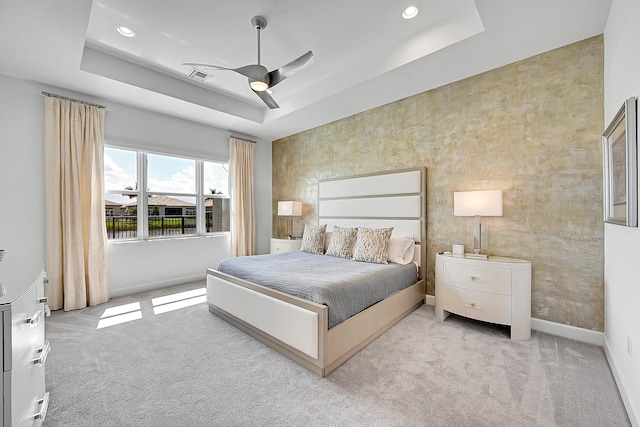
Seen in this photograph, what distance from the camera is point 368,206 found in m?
4.21

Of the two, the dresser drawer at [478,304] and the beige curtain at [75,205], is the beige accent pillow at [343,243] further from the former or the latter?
the beige curtain at [75,205]

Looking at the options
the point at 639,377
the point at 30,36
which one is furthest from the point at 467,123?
the point at 30,36

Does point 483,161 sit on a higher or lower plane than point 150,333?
higher

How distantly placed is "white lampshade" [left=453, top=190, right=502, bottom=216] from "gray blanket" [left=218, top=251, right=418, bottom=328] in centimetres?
96

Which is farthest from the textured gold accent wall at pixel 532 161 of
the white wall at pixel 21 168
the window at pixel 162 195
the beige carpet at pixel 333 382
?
the white wall at pixel 21 168

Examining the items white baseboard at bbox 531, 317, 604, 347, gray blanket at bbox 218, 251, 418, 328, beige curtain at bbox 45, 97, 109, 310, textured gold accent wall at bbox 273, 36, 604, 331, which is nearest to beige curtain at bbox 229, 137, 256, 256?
gray blanket at bbox 218, 251, 418, 328

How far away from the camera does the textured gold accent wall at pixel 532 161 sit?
257 centimetres

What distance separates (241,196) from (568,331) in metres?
4.96

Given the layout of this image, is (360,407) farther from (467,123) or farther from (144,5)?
(144,5)

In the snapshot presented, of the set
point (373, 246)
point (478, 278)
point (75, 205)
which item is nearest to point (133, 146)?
point (75, 205)

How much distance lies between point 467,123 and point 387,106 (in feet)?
3.94

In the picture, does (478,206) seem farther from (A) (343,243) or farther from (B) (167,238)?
(B) (167,238)

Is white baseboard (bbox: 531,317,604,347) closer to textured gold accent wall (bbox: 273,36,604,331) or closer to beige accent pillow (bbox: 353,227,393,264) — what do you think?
textured gold accent wall (bbox: 273,36,604,331)

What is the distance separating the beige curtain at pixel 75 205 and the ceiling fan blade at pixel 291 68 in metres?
2.74
